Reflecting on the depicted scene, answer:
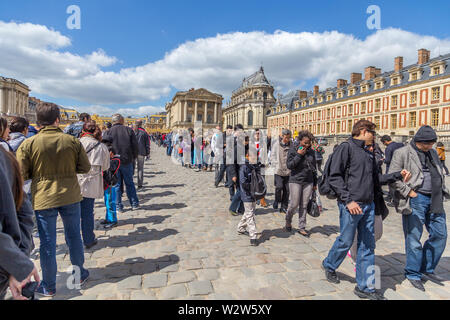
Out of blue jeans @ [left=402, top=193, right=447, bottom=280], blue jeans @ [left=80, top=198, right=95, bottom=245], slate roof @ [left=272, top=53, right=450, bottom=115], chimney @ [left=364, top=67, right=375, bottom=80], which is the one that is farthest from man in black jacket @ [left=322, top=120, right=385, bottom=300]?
chimney @ [left=364, top=67, right=375, bottom=80]

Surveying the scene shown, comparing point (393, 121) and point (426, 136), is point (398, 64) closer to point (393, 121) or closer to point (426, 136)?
point (393, 121)

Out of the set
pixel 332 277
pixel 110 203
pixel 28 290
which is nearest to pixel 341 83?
pixel 110 203

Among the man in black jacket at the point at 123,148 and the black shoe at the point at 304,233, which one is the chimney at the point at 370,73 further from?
the man in black jacket at the point at 123,148

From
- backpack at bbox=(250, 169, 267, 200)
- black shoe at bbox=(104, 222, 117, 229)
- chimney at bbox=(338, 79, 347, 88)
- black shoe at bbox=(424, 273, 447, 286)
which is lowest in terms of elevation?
black shoe at bbox=(424, 273, 447, 286)

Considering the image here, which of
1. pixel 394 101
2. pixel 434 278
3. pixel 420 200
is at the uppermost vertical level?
→ pixel 394 101

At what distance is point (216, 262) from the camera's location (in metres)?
4.01

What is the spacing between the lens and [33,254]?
416 cm

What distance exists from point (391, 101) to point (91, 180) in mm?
47576

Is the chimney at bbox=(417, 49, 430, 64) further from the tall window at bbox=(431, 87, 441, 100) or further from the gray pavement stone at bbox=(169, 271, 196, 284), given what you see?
the gray pavement stone at bbox=(169, 271, 196, 284)

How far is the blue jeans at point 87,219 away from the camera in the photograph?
4270 millimetres

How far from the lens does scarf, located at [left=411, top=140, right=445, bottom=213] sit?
135 inches

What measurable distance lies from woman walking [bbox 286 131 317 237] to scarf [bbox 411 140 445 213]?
6.14 ft
